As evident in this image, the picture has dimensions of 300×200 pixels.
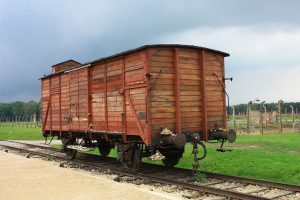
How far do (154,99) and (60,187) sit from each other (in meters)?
3.72

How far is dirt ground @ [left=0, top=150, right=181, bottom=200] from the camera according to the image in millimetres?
8773

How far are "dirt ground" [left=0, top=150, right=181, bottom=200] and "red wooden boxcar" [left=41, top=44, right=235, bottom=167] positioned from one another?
1.94 meters

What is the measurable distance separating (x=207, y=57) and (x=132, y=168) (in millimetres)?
4631

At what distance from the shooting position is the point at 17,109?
166 meters

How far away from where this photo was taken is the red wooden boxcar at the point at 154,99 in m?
11.3

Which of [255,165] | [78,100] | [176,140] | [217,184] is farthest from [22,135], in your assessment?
[217,184]

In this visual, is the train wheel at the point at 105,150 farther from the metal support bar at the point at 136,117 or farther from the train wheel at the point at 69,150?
the metal support bar at the point at 136,117

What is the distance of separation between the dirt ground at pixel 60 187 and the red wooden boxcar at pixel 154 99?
1.94 meters

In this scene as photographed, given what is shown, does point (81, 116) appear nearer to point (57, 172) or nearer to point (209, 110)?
point (57, 172)

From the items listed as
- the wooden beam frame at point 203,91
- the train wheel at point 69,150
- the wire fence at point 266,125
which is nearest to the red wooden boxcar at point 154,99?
the wooden beam frame at point 203,91

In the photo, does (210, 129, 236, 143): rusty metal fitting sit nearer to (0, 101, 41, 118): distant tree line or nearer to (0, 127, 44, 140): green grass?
(0, 127, 44, 140): green grass

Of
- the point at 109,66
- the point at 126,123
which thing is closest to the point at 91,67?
the point at 109,66

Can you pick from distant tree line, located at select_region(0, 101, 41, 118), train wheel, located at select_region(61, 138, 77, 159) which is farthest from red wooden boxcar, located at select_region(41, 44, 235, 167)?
distant tree line, located at select_region(0, 101, 41, 118)

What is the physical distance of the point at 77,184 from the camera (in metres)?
10.3
